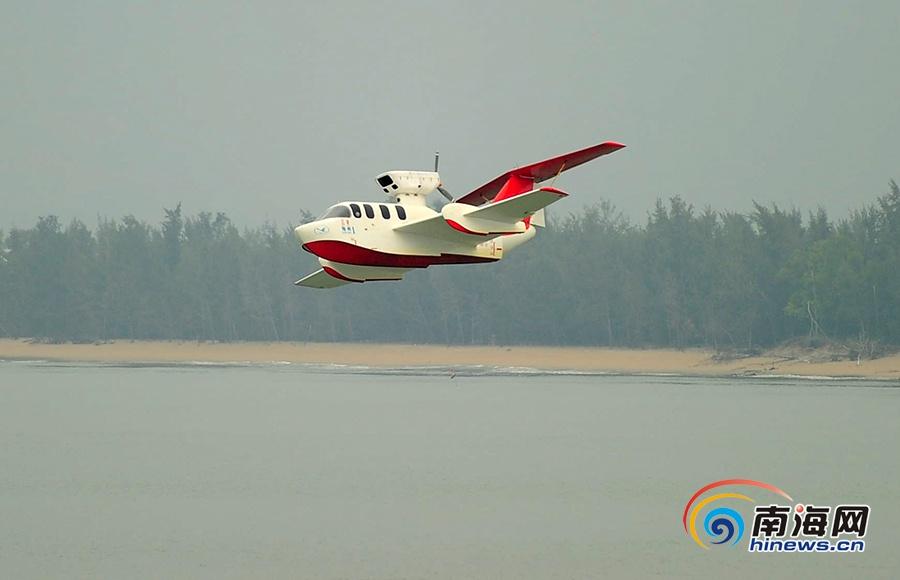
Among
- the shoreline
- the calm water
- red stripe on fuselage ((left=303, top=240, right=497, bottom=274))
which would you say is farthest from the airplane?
the shoreline

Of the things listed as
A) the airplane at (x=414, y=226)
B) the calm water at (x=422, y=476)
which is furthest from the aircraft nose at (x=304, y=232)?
the calm water at (x=422, y=476)

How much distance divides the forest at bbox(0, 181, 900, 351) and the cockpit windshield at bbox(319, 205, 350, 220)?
71.1m

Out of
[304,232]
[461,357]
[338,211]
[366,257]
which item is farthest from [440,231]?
[461,357]

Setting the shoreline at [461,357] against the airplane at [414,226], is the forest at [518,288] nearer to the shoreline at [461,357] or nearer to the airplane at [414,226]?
the shoreline at [461,357]

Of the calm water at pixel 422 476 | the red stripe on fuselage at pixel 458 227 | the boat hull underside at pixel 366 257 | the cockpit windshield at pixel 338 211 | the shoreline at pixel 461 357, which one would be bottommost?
the calm water at pixel 422 476

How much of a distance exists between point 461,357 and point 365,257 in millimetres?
86994

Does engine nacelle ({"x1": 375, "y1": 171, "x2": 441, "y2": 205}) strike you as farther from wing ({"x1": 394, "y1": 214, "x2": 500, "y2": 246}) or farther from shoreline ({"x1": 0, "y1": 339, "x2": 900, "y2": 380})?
shoreline ({"x1": 0, "y1": 339, "x2": 900, "y2": 380})

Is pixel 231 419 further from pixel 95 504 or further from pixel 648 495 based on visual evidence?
pixel 648 495

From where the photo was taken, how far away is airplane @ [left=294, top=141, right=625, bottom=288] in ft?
116

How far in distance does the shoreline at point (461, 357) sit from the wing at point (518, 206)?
215 ft

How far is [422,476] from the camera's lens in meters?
51.2

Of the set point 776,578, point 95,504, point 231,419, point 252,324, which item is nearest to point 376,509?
point 95,504

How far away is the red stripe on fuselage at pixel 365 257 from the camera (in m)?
35.6

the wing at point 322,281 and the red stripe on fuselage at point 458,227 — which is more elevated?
the red stripe on fuselage at point 458,227
